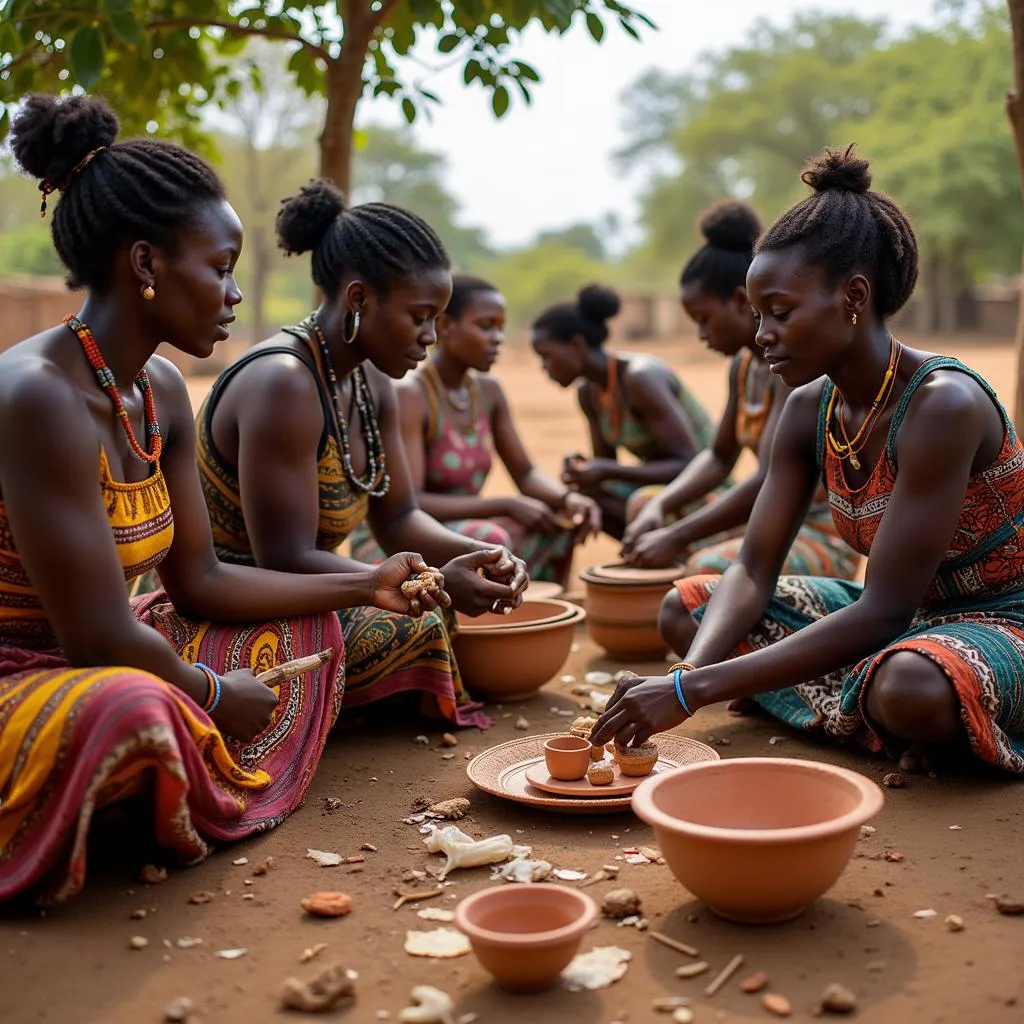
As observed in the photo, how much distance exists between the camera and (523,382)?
2794cm

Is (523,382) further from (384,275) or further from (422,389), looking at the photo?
(384,275)

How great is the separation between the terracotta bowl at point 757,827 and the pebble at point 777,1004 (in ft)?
0.70

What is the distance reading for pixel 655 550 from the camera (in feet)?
16.6

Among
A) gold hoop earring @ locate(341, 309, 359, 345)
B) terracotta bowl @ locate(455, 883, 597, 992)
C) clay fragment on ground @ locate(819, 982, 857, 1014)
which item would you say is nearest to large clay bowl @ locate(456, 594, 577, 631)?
gold hoop earring @ locate(341, 309, 359, 345)

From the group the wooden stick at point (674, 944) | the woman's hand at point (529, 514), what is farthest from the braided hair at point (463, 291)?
the wooden stick at point (674, 944)

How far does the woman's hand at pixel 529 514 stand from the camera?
5.62 metres

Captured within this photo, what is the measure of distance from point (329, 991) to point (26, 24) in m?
3.66

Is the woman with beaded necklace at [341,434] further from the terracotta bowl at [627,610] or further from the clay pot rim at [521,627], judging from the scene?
the terracotta bowl at [627,610]

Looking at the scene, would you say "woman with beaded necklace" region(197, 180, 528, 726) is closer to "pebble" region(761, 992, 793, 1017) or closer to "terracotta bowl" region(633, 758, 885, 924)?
"terracotta bowl" region(633, 758, 885, 924)

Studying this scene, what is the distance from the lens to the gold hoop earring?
→ 390 cm

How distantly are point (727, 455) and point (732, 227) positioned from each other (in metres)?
0.99

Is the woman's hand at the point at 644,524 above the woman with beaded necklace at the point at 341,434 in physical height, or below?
below

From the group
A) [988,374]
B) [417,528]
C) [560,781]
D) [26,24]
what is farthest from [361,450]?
[988,374]

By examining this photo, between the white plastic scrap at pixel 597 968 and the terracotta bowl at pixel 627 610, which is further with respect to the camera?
the terracotta bowl at pixel 627 610
